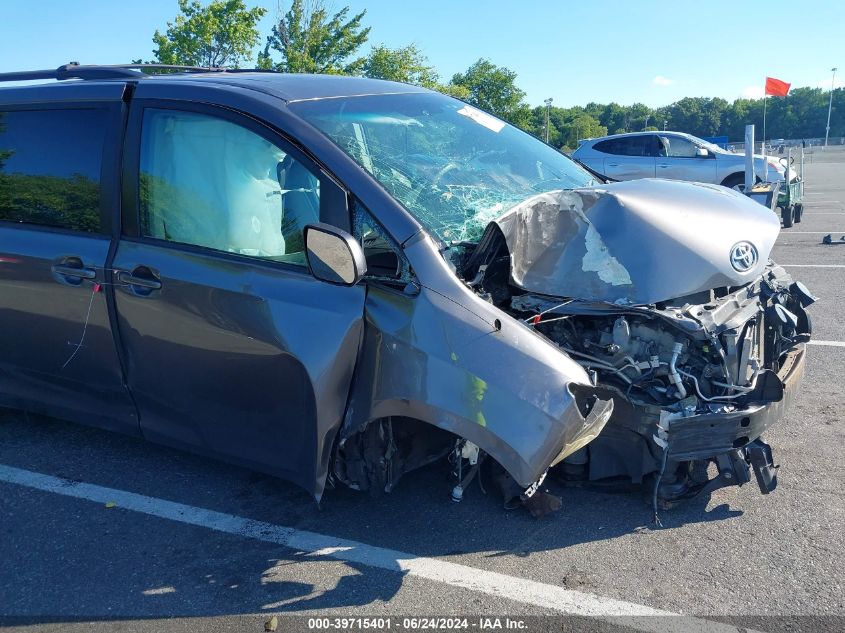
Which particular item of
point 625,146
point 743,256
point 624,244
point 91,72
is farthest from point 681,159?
point 91,72

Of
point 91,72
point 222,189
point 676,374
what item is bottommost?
point 676,374

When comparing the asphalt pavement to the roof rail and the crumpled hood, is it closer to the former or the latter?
the crumpled hood

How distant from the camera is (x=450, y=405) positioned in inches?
100

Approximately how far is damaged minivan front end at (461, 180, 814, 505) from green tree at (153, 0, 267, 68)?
22668mm

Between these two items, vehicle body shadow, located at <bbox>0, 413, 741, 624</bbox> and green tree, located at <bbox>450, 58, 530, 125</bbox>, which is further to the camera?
green tree, located at <bbox>450, 58, 530, 125</bbox>

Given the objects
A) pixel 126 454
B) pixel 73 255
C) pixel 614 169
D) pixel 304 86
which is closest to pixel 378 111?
pixel 304 86

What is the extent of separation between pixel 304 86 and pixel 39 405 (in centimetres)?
217

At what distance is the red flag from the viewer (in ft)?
61.9

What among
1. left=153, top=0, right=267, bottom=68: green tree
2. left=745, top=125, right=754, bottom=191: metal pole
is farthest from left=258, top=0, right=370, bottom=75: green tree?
left=745, top=125, right=754, bottom=191: metal pole

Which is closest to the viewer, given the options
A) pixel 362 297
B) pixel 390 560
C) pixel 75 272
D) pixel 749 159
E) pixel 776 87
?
pixel 362 297

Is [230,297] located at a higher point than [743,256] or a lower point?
lower

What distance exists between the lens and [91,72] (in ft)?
12.2

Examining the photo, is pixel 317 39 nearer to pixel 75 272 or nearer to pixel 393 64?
pixel 393 64

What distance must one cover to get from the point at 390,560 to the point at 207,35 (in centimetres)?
2359
